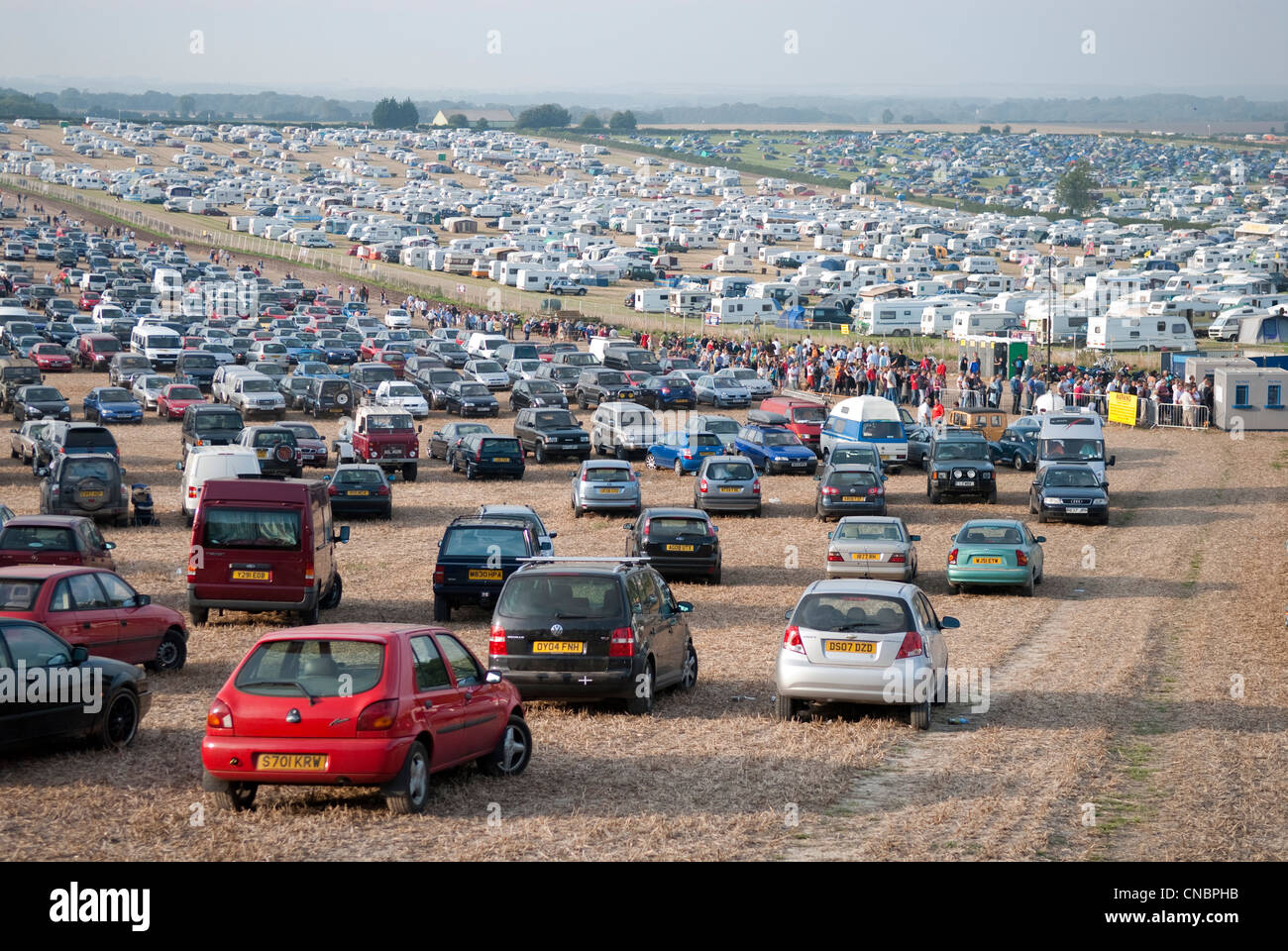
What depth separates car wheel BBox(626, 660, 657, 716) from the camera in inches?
629

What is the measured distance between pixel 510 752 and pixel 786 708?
144 inches

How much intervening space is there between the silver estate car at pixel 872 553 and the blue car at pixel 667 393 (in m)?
29.1

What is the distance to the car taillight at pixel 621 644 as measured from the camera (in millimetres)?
15695

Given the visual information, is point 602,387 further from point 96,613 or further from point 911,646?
point 911,646

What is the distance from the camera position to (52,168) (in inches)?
6806

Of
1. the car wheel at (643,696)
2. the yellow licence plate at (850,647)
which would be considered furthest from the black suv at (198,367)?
the yellow licence plate at (850,647)

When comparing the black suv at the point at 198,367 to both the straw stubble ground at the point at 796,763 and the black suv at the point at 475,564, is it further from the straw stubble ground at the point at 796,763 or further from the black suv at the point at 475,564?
the black suv at the point at 475,564

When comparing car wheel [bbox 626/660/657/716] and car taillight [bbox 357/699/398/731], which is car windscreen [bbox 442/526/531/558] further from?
car taillight [bbox 357/699/398/731]

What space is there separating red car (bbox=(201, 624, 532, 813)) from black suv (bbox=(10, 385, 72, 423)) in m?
36.9

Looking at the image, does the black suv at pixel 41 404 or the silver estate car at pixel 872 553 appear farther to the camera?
the black suv at pixel 41 404

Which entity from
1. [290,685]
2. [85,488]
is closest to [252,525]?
[290,685]

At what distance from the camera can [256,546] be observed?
20453 millimetres

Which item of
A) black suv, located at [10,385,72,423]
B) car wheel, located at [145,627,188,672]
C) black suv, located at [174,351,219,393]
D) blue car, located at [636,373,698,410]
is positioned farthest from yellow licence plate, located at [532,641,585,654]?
black suv, located at [174,351,219,393]

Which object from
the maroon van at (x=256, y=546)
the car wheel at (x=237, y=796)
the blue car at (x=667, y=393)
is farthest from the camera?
the blue car at (x=667, y=393)
